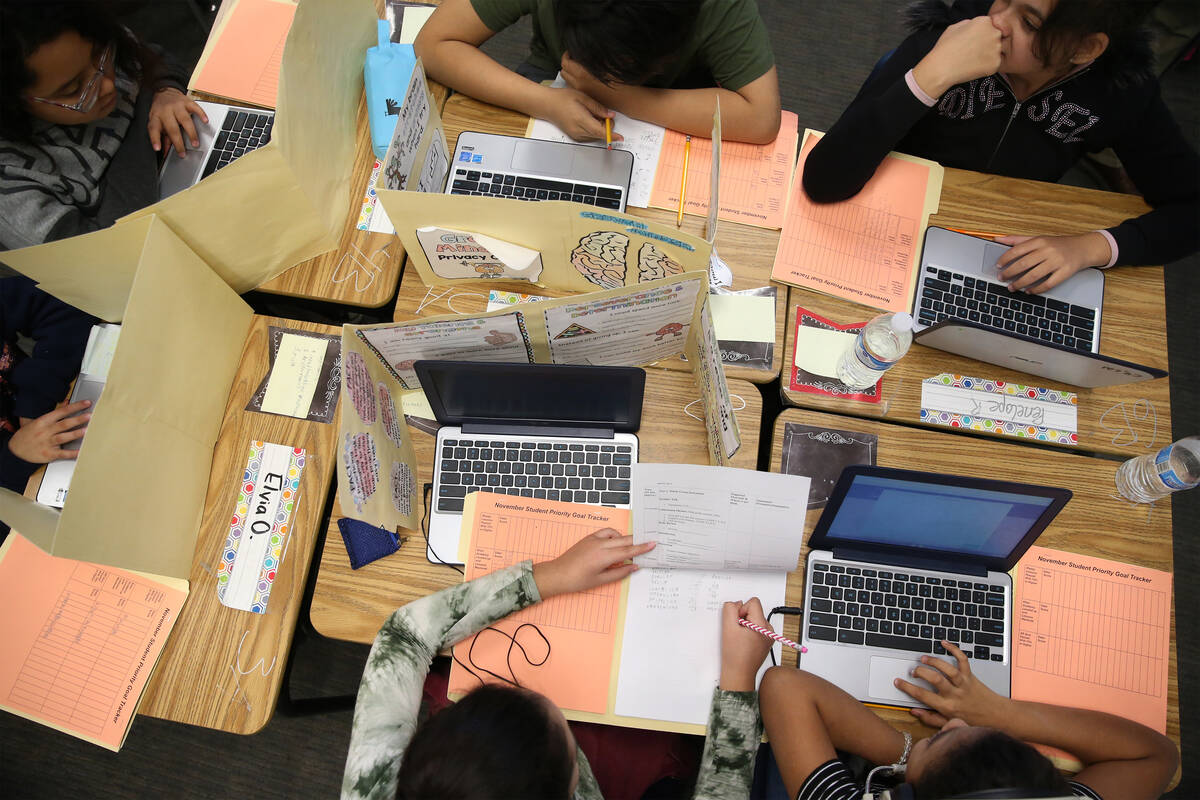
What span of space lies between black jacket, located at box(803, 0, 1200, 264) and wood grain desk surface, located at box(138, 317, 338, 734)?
1.15m

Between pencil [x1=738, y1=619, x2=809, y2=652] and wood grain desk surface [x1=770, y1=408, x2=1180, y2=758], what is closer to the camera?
pencil [x1=738, y1=619, x2=809, y2=652]

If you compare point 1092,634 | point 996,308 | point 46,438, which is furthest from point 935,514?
point 46,438

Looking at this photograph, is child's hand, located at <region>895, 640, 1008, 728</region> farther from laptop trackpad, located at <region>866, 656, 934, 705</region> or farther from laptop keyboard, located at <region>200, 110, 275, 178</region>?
laptop keyboard, located at <region>200, 110, 275, 178</region>

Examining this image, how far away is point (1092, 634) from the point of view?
1199mm

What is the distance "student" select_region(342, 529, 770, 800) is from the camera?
944 millimetres

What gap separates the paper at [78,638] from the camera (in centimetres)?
115

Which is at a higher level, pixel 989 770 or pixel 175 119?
pixel 175 119

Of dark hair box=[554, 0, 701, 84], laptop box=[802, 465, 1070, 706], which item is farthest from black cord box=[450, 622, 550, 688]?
dark hair box=[554, 0, 701, 84]

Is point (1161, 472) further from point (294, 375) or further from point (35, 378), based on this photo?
point (35, 378)

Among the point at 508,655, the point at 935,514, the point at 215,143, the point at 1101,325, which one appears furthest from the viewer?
the point at 215,143

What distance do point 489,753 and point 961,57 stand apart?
1.45 metres

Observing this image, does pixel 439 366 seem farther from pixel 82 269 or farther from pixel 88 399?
pixel 88 399

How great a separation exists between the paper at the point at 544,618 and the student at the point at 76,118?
109 cm

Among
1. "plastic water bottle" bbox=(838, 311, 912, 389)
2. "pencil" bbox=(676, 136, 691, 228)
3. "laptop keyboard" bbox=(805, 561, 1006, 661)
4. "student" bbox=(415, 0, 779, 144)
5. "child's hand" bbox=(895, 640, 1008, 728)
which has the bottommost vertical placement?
"child's hand" bbox=(895, 640, 1008, 728)
